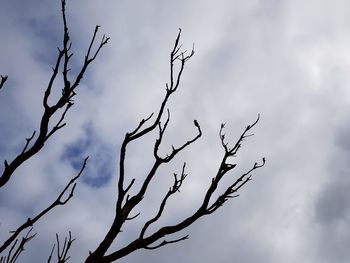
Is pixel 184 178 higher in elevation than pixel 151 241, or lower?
higher

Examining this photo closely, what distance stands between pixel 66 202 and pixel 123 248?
777mm

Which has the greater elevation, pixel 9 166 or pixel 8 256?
pixel 9 166

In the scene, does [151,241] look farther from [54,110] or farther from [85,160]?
[54,110]

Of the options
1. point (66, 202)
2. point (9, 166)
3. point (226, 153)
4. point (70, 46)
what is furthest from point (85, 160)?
point (226, 153)

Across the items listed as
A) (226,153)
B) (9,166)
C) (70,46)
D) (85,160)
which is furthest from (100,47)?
(226,153)

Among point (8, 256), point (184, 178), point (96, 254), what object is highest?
point (184, 178)

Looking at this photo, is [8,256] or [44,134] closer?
[44,134]

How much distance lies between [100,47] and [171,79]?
3.11ft

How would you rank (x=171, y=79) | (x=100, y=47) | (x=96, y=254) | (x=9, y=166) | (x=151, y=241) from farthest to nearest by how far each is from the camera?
1. (x=171, y=79)
2. (x=100, y=47)
3. (x=151, y=241)
4. (x=96, y=254)
5. (x=9, y=166)

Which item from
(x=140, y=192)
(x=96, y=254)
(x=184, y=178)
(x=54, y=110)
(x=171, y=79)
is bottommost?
(x=96, y=254)

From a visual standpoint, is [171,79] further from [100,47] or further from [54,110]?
[54,110]

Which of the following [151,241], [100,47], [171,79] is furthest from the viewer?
[171,79]

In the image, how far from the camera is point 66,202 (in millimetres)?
3902

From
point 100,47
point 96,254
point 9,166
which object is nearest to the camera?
point 9,166
